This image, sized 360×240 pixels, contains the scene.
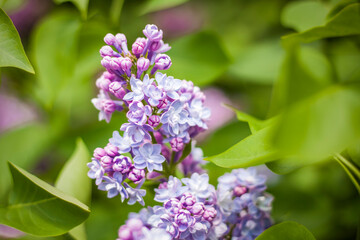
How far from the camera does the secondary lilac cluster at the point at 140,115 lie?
2.55 feet

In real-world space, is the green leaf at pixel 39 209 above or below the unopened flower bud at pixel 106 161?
below

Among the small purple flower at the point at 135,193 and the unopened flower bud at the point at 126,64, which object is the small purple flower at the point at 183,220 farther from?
the unopened flower bud at the point at 126,64

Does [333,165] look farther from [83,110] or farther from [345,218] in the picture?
[83,110]

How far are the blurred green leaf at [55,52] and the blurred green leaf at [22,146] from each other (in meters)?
0.30

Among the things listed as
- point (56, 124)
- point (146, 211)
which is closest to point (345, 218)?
point (146, 211)

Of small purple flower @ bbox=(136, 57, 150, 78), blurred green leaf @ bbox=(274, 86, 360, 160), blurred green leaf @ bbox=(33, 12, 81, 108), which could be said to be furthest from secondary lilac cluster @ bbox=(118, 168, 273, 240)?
blurred green leaf @ bbox=(33, 12, 81, 108)

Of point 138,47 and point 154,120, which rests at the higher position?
point 138,47

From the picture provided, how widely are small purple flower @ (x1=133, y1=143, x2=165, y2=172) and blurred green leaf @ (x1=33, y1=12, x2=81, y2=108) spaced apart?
0.61 meters

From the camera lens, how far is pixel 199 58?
1.39 m

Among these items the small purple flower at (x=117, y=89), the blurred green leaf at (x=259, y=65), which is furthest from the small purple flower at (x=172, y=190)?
the blurred green leaf at (x=259, y=65)

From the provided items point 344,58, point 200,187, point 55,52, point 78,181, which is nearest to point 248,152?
point 200,187

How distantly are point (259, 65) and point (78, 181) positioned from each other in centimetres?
88

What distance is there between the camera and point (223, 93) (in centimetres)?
205

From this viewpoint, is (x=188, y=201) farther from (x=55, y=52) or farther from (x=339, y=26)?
(x=55, y=52)
